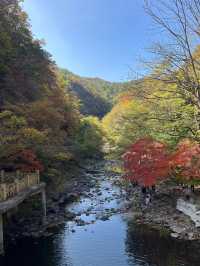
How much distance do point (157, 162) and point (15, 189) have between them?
10.9 meters

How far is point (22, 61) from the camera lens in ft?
145

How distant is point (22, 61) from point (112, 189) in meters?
18.8

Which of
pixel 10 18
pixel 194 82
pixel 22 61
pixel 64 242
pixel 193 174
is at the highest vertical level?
pixel 10 18

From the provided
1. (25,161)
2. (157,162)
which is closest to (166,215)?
(157,162)

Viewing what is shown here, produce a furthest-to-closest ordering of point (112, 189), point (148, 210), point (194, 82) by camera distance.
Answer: point (112, 189)
point (148, 210)
point (194, 82)

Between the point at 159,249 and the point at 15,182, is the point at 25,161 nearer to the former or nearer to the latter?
the point at 15,182

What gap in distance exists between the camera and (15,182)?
20359 mm

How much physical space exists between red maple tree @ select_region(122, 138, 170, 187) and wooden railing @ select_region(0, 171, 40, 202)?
26.4 ft

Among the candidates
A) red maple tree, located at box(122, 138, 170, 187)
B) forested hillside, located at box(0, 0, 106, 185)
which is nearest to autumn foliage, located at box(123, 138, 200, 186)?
red maple tree, located at box(122, 138, 170, 187)

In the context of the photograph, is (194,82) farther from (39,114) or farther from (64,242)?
(39,114)

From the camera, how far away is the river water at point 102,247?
58.9 feet

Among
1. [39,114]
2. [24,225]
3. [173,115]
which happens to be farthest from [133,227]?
[173,115]

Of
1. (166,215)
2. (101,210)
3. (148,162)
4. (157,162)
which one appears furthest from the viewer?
(101,210)

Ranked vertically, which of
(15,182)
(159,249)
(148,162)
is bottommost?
(159,249)
